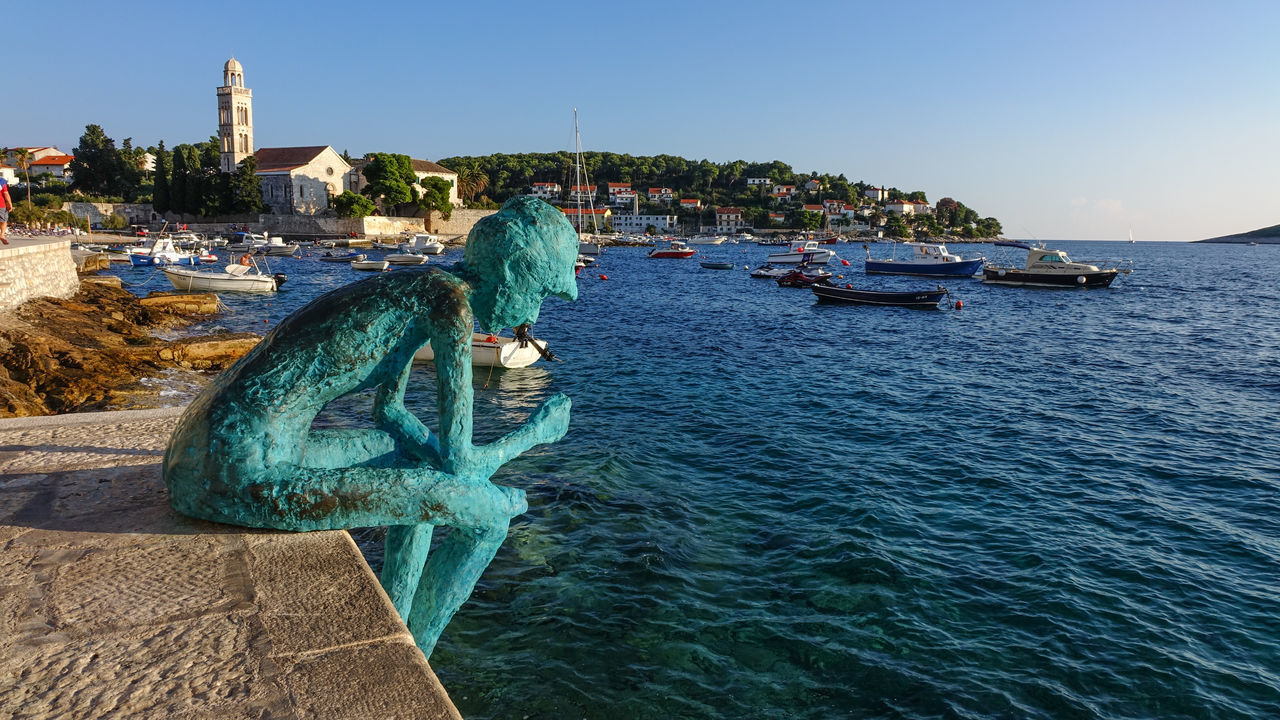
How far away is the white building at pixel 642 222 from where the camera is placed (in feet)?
591

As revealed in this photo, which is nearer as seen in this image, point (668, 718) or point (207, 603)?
point (207, 603)

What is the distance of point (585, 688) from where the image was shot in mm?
6129

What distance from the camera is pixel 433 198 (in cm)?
11206

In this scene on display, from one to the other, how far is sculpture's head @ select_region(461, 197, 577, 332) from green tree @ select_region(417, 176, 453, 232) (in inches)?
4479

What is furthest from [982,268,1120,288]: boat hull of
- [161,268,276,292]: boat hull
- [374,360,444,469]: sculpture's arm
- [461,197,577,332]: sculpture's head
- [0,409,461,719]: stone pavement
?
[0,409,461,719]: stone pavement

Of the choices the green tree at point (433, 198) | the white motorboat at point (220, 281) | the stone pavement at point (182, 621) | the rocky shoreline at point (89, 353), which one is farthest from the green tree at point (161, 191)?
the stone pavement at point (182, 621)

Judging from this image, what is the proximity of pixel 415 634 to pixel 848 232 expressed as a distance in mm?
198029

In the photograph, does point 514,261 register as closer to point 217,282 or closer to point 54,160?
point 217,282

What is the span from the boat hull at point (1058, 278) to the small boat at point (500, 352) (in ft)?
152

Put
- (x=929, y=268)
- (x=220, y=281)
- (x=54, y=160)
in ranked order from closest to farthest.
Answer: (x=220, y=281), (x=929, y=268), (x=54, y=160)

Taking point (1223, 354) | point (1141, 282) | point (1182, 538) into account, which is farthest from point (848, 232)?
point (1182, 538)

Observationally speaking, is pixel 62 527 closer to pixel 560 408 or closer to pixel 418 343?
pixel 418 343

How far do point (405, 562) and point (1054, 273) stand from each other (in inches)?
2345

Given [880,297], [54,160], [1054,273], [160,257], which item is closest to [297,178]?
[54,160]
